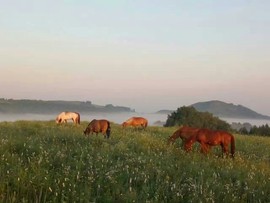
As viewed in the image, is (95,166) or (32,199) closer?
(32,199)

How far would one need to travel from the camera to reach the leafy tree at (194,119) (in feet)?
188

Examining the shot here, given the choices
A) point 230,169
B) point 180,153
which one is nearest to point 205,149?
point 180,153

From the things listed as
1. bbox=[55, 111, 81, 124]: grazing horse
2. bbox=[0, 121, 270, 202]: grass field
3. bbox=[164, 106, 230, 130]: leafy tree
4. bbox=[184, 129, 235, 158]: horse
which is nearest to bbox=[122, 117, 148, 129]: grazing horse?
bbox=[55, 111, 81, 124]: grazing horse

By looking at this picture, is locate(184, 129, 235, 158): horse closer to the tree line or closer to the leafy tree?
the tree line

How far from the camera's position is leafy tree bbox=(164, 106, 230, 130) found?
188ft

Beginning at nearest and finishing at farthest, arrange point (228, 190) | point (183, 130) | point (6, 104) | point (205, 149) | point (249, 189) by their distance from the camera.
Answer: point (228, 190)
point (249, 189)
point (205, 149)
point (183, 130)
point (6, 104)

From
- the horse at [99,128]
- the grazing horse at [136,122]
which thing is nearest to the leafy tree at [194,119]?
the grazing horse at [136,122]

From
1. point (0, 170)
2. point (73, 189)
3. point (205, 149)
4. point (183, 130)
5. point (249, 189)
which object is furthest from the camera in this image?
point (183, 130)

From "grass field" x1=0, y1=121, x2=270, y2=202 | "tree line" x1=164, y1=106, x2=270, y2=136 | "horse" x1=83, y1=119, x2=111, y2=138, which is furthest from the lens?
"tree line" x1=164, y1=106, x2=270, y2=136

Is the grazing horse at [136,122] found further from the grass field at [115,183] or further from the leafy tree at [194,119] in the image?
the grass field at [115,183]

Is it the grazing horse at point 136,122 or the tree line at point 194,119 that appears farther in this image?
the tree line at point 194,119

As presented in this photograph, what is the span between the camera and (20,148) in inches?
428

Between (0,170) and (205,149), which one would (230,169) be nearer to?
(205,149)

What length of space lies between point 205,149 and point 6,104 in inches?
7348
